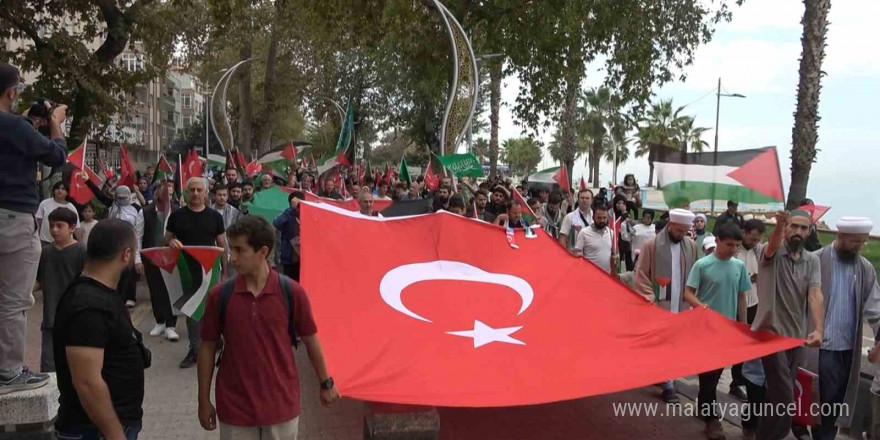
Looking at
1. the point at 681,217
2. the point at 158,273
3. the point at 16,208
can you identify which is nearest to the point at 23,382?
the point at 16,208

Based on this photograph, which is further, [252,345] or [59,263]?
[59,263]

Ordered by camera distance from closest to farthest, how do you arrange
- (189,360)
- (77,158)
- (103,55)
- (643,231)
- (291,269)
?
(189,360), (291,269), (77,158), (643,231), (103,55)

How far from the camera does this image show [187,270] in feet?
21.5

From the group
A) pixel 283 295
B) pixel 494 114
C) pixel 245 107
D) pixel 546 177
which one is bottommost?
pixel 283 295

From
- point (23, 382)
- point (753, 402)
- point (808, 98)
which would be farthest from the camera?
point (808, 98)

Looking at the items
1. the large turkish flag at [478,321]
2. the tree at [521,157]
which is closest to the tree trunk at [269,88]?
the large turkish flag at [478,321]

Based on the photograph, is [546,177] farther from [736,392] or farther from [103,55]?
[103,55]

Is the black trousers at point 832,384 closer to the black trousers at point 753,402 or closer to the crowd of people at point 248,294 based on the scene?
the crowd of people at point 248,294

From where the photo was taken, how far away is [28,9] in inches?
605

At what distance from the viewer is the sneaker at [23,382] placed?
4285 mm

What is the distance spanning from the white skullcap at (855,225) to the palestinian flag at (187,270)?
498cm

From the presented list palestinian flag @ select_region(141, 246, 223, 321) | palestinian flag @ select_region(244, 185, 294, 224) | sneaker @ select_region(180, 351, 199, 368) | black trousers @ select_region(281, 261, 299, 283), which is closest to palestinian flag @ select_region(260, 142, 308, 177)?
palestinian flag @ select_region(244, 185, 294, 224)

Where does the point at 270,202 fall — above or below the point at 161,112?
below

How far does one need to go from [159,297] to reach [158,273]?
0.47 metres
